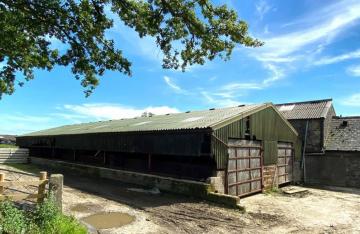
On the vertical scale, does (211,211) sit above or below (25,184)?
below

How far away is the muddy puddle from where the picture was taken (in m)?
12.2

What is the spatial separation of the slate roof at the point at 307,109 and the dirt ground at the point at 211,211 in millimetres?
9916

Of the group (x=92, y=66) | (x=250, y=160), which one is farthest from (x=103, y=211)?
(x=250, y=160)

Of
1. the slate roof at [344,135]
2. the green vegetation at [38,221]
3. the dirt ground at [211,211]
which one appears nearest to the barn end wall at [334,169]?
the slate roof at [344,135]

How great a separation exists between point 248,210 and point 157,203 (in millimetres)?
3982

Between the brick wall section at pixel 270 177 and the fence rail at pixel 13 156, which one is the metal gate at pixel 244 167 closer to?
the brick wall section at pixel 270 177

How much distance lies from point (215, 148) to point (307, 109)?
1633cm

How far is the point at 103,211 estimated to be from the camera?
46.9 feet

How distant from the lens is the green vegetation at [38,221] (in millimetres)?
8086

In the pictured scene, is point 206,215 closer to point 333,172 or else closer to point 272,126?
point 272,126

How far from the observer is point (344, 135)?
28.7m

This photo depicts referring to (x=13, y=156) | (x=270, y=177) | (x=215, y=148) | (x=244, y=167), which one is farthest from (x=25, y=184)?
(x=13, y=156)

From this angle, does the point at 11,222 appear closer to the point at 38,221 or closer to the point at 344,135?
the point at 38,221

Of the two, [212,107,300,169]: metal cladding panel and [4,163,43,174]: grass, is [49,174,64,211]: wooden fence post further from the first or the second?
[4,163,43,174]: grass
